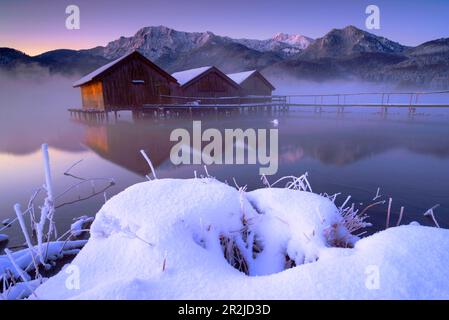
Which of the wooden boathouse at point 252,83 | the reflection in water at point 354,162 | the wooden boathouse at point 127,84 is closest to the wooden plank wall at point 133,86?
the wooden boathouse at point 127,84

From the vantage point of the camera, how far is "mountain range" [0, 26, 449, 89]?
54.0 metres

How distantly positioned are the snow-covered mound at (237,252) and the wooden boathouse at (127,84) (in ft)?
60.6

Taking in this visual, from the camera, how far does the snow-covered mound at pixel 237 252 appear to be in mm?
1422

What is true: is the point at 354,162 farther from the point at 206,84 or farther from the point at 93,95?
the point at 93,95

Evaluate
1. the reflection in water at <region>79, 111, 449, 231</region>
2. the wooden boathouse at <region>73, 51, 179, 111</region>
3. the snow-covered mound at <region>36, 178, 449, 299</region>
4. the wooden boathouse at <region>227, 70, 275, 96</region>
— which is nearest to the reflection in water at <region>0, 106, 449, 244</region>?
the reflection in water at <region>79, 111, 449, 231</region>

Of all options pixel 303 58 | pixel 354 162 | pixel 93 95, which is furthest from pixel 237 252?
pixel 303 58

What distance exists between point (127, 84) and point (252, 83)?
41.1 ft

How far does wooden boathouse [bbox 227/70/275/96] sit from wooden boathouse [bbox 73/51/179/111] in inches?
301

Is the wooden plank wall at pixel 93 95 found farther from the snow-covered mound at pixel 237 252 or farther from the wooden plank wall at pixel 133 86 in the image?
the snow-covered mound at pixel 237 252

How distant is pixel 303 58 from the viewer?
314 ft

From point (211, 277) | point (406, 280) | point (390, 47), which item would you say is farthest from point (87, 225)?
point (390, 47)

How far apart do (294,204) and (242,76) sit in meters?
25.6

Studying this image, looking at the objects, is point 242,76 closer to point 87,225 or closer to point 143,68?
point 143,68

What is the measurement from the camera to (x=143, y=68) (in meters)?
19.9
